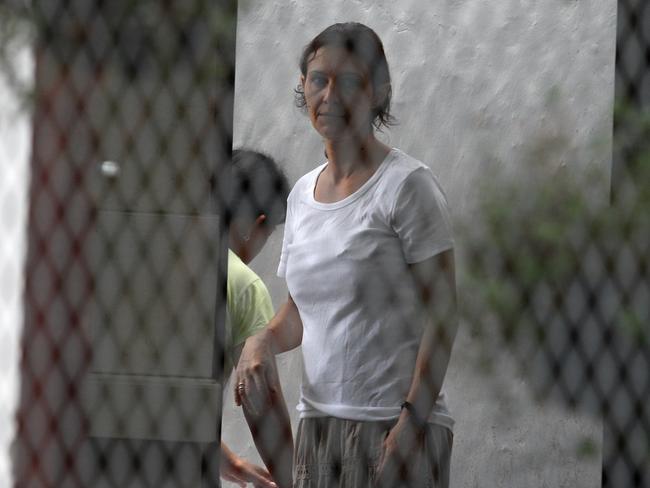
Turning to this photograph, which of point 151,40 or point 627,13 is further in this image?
point 627,13

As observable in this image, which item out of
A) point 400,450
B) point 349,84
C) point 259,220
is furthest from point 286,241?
point 400,450

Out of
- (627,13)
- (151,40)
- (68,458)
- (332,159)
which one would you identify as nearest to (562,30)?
(627,13)

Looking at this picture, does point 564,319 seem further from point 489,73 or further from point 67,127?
point 67,127

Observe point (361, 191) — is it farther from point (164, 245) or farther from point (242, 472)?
point (242, 472)

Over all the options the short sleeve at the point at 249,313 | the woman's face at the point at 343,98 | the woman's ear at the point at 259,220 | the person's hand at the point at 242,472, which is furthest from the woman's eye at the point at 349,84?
the person's hand at the point at 242,472

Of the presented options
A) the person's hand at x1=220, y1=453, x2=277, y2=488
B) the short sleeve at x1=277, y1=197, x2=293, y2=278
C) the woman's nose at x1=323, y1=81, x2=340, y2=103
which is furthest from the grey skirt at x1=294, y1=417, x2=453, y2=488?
the woman's nose at x1=323, y1=81, x2=340, y2=103

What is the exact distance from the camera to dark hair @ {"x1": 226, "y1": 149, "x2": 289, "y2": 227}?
6.82 ft

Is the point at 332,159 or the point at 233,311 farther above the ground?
the point at 332,159

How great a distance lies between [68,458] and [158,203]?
0.39 metres

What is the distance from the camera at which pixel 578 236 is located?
2133 millimetres

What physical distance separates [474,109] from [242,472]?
69 centimetres

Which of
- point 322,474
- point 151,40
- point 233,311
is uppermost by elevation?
point 151,40

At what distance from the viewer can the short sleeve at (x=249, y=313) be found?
2.17 metres

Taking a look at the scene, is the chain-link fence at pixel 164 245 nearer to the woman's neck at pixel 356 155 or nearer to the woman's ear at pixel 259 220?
the woman's ear at pixel 259 220
